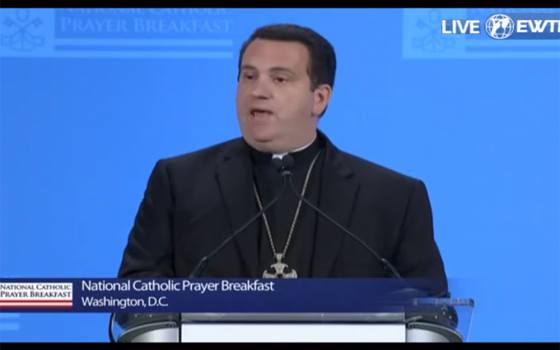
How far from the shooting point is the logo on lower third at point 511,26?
A: 222 inches

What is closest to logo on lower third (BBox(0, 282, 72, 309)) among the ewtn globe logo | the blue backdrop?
the blue backdrop

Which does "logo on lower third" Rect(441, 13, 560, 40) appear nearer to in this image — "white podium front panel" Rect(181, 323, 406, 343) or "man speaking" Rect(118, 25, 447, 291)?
"man speaking" Rect(118, 25, 447, 291)

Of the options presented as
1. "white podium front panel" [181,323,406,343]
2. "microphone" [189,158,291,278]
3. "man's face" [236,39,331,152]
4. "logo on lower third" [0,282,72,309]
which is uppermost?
"man's face" [236,39,331,152]

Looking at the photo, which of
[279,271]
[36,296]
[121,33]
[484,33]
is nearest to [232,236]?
[279,271]

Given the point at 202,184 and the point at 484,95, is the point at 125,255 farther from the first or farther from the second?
the point at 484,95

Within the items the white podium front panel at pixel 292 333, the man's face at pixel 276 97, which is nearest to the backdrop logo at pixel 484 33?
the man's face at pixel 276 97

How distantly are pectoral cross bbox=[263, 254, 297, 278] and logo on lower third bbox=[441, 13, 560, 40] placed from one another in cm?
105

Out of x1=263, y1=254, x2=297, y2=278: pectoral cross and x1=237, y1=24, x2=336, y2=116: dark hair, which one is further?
x1=237, y1=24, x2=336, y2=116: dark hair

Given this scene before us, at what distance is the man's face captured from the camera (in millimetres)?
5562

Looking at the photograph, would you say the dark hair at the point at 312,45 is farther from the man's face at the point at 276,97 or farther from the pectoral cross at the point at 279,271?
the pectoral cross at the point at 279,271

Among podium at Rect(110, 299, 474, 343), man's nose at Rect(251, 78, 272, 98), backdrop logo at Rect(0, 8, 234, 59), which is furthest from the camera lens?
backdrop logo at Rect(0, 8, 234, 59)

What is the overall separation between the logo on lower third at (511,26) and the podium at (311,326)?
1.04 m

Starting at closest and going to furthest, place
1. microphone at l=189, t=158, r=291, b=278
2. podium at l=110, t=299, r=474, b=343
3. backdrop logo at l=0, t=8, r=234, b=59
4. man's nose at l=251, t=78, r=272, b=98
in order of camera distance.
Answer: podium at l=110, t=299, r=474, b=343 < microphone at l=189, t=158, r=291, b=278 < man's nose at l=251, t=78, r=272, b=98 < backdrop logo at l=0, t=8, r=234, b=59
